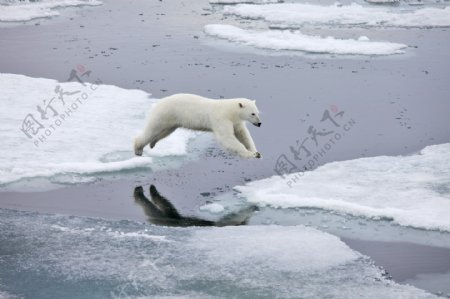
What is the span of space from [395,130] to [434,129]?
0.51m

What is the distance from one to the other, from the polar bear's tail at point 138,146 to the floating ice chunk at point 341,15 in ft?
29.0

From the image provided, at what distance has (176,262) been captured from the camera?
260 inches

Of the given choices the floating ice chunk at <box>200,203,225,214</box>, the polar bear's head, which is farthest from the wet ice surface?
the polar bear's head

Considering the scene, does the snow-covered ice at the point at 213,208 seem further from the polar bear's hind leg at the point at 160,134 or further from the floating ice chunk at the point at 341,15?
the floating ice chunk at the point at 341,15

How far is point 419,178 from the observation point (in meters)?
8.59

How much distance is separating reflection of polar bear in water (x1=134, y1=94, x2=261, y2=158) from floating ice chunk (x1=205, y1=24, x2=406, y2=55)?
6741 mm

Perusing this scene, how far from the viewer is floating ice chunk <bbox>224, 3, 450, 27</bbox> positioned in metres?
17.6

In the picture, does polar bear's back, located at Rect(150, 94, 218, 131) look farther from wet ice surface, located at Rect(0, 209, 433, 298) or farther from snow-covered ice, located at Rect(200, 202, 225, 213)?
wet ice surface, located at Rect(0, 209, 433, 298)

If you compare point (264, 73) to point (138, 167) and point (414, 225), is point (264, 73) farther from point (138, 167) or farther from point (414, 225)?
point (414, 225)

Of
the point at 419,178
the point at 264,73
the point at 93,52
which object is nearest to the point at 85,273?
the point at 419,178

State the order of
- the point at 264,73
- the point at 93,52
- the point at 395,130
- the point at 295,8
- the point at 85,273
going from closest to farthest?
the point at 85,273
the point at 395,130
the point at 264,73
the point at 93,52
the point at 295,8

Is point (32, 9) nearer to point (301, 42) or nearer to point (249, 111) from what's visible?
point (301, 42)

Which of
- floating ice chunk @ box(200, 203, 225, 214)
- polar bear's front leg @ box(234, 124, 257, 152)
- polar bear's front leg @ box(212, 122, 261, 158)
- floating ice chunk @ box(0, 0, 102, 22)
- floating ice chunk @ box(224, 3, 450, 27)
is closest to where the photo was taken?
floating ice chunk @ box(200, 203, 225, 214)

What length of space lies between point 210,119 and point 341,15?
1031 centimetres
